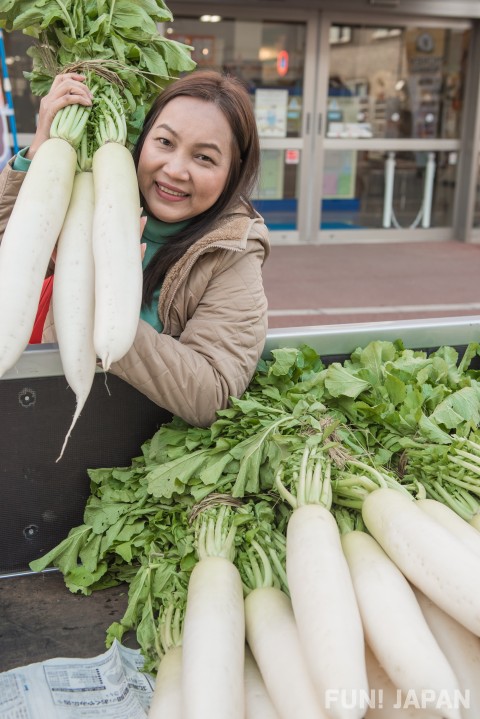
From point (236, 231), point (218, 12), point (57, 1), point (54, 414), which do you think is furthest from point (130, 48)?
point (218, 12)

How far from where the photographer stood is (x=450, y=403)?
2.28 meters

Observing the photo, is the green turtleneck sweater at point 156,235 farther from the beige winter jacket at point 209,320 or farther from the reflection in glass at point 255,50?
the reflection in glass at point 255,50

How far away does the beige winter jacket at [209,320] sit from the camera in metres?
2.03

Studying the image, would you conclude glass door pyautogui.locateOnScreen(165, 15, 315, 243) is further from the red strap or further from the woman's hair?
the red strap

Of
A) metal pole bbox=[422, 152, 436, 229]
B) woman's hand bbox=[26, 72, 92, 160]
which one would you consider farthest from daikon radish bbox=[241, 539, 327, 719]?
metal pole bbox=[422, 152, 436, 229]

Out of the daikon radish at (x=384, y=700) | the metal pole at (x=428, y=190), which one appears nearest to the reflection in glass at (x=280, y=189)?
the metal pole at (x=428, y=190)

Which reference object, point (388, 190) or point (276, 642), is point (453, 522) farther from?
point (388, 190)

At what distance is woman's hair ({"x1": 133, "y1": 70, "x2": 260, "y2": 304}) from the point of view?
2285 millimetres

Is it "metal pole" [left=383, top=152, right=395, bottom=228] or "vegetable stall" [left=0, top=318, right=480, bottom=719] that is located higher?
"metal pole" [left=383, top=152, right=395, bottom=228]

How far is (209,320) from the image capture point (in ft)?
7.22

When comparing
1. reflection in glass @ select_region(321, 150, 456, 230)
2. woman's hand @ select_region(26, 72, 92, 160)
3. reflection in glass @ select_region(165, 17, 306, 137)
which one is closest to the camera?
woman's hand @ select_region(26, 72, 92, 160)

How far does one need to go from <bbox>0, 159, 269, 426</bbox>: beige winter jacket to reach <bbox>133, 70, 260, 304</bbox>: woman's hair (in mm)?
64

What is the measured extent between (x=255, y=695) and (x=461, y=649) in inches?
18.6

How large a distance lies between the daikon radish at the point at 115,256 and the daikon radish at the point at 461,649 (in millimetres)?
934
